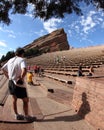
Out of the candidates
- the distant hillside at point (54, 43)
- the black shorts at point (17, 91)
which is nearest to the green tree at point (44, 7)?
the black shorts at point (17, 91)

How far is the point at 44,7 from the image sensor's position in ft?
20.7

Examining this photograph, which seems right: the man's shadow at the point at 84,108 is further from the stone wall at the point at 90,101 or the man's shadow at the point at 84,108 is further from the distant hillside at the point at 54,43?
the distant hillside at the point at 54,43

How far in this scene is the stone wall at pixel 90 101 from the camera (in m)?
5.86

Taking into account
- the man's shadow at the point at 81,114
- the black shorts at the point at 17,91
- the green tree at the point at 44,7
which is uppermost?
the green tree at the point at 44,7

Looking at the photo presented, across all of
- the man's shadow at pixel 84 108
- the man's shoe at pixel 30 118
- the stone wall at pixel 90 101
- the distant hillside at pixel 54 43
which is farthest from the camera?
the distant hillside at pixel 54 43

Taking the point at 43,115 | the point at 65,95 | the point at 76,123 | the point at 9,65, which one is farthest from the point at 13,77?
the point at 65,95

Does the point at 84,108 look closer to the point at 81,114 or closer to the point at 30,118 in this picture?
the point at 81,114

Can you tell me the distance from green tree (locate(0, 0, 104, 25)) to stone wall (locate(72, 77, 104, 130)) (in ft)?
5.54

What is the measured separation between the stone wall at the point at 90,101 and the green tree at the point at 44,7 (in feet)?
5.54

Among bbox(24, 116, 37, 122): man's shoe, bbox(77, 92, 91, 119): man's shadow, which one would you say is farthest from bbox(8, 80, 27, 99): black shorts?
bbox(77, 92, 91, 119): man's shadow

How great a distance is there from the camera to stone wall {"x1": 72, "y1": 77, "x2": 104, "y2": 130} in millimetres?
5858

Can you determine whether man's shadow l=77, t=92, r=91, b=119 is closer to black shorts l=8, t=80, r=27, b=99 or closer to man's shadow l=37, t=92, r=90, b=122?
man's shadow l=37, t=92, r=90, b=122

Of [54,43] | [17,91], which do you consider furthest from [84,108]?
[54,43]

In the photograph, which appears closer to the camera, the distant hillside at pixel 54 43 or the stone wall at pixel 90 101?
the stone wall at pixel 90 101
